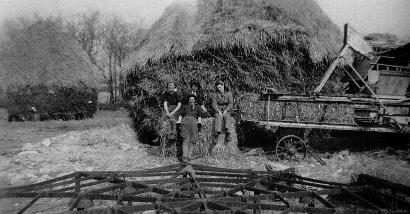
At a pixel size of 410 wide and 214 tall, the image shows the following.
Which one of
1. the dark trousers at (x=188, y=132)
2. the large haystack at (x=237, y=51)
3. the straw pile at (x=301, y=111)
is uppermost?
the large haystack at (x=237, y=51)

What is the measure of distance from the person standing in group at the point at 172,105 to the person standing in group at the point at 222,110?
3.63ft

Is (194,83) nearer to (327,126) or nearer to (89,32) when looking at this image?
(327,126)

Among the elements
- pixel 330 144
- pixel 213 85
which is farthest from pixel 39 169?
pixel 330 144

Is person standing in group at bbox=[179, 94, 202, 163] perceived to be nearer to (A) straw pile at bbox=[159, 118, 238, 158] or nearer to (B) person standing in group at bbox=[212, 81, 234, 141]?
(A) straw pile at bbox=[159, 118, 238, 158]

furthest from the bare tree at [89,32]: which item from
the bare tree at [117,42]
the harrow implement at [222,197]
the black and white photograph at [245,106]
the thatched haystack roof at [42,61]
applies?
the harrow implement at [222,197]

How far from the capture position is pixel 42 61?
24.6 m

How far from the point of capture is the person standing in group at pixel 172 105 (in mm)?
10320

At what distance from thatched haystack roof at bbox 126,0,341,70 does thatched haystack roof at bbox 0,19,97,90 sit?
13683mm

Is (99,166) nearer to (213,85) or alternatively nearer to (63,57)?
(213,85)

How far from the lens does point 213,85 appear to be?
1179cm

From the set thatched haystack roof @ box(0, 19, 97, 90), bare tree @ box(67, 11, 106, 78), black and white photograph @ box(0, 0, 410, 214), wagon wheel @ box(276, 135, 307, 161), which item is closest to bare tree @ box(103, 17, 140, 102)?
bare tree @ box(67, 11, 106, 78)

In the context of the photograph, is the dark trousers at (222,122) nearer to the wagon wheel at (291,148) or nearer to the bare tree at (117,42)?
the wagon wheel at (291,148)

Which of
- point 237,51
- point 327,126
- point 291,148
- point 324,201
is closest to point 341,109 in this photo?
point 327,126

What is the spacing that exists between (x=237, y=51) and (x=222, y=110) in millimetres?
2274
